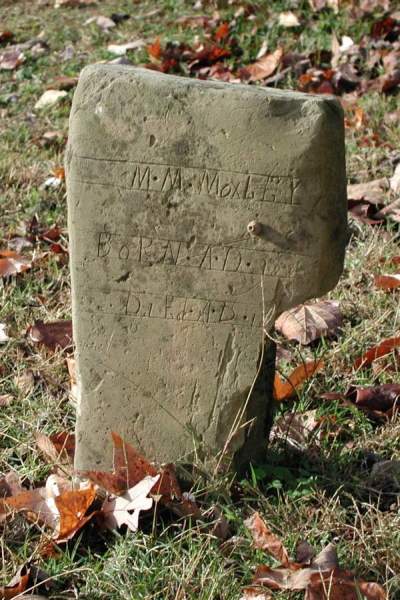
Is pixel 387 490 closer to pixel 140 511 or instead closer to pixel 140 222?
pixel 140 511

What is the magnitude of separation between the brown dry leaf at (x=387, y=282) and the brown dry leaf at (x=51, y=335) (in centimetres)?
117

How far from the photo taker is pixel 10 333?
375 cm

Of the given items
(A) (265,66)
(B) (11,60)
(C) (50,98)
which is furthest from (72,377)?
(B) (11,60)

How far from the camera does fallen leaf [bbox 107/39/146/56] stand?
Answer: 20.7ft

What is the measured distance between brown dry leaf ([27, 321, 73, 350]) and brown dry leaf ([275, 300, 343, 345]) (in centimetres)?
76

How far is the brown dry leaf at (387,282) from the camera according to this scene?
12.4ft

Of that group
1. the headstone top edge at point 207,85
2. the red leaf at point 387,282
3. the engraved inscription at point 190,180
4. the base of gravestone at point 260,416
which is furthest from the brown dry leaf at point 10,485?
the red leaf at point 387,282

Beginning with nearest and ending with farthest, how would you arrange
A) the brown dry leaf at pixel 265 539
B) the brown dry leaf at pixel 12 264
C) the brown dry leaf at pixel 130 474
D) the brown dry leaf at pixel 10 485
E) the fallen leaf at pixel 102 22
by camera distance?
1. the brown dry leaf at pixel 265 539
2. the brown dry leaf at pixel 130 474
3. the brown dry leaf at pixel 10 485
4. the brown dry leaf at pixel 12 264
5. the fallen leaf at pixel 102 22

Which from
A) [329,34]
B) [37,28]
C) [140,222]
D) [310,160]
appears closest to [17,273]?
[140,222]

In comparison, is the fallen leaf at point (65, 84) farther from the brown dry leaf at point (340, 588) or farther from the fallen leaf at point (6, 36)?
the brown dry leaf at point (340, 588)

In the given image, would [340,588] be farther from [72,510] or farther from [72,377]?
Answer: [72,377]

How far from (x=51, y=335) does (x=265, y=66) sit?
2.87m

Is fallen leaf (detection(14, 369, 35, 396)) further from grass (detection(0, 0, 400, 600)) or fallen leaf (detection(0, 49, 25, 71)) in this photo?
fallen leaf (detection(0, 49, 25, 71))

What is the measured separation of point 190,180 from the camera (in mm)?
2557
